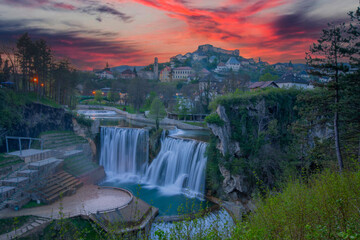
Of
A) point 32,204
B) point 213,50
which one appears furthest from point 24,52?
point 213,50

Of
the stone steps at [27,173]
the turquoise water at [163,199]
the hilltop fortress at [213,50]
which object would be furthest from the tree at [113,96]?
the hilltop fortress at [213,50]

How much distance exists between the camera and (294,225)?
407 cm

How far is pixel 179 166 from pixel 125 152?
7396 millimetres

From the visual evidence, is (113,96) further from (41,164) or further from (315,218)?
(315,218)

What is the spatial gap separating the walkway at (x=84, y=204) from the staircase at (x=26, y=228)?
1.43ft

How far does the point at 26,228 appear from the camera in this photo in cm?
1094

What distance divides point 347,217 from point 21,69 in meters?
36.9

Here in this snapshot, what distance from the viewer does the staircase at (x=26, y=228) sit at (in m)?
10.3

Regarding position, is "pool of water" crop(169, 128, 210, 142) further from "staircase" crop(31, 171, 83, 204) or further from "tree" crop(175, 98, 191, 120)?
"staircase" crop(31, 171, 83, 204)

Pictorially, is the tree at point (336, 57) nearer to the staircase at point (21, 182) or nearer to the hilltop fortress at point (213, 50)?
the staircase at point (21, 182)

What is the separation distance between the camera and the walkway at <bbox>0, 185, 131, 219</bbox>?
1259 cm

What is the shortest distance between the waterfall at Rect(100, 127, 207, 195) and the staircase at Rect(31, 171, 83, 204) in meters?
6.27

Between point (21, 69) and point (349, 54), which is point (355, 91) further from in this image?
point (21, 69)

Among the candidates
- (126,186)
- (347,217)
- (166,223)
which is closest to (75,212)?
(166,223)
